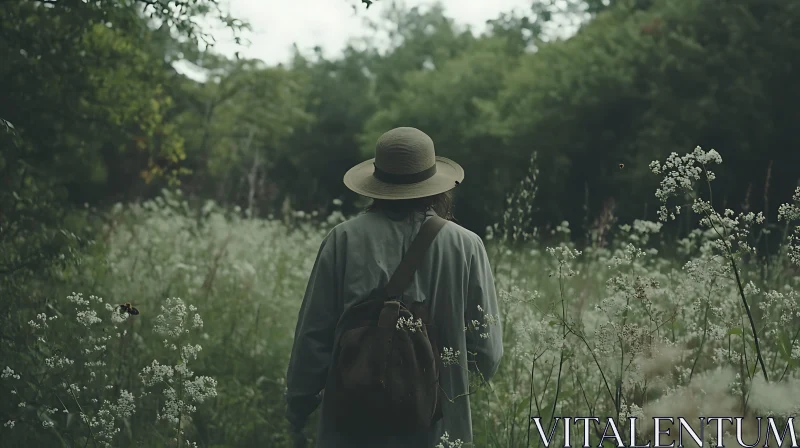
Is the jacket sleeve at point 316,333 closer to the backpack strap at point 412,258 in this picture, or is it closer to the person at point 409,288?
the person at point 409,288

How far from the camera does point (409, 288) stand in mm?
2982

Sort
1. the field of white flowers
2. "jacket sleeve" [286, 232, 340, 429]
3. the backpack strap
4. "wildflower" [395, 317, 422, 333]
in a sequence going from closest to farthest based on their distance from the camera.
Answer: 1. the field of white flowers
2. "wildflower" [395, 317, 422, 333]
3. the backpack strap
4. "jacket sleeve" [286, 232, 340, 429]

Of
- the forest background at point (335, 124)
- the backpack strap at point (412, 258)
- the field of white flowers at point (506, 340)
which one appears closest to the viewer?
the field of white flowers at point (506, 340)

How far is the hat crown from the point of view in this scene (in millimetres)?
3150

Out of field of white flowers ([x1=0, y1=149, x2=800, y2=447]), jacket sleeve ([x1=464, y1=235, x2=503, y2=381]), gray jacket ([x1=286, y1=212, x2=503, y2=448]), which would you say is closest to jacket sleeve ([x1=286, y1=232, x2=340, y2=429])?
gray jacket ([x1=286, y1=212, x2=503, y2=448])

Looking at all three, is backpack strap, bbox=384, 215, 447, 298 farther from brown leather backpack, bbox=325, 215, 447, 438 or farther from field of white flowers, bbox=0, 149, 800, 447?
field of white flowers, bbox=0, 149, 800, 447

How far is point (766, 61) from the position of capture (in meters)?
16.2

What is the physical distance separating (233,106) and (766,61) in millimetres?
23785

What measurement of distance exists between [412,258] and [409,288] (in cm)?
12

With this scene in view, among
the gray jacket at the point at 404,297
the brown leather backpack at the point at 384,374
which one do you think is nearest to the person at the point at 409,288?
the gray jacket at the point at 404,297

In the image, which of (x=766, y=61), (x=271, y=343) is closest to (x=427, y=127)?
(x=766, y=61)

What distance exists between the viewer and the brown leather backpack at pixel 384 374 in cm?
279

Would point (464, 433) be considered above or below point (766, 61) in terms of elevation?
below

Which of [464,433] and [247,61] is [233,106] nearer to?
[247,61]
